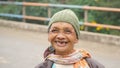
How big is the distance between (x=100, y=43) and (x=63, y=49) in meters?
7.06

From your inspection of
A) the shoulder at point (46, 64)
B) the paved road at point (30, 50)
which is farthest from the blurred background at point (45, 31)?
the shoulder at point (46, 64)

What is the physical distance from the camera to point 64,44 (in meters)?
2.70

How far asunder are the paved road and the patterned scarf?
4.80 meters

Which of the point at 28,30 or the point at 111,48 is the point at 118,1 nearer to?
the point at 111,48

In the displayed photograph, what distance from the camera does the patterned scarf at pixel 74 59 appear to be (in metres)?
2.69

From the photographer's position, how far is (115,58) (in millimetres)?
8156

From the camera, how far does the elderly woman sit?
2697mm

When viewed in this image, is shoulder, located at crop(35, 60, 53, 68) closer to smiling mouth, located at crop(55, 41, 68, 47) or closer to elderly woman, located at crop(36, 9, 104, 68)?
elderly woman, located at crop(36, 9, 104, 68)

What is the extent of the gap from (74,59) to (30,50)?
639cm

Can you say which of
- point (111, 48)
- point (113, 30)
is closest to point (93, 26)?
point (113, 30)

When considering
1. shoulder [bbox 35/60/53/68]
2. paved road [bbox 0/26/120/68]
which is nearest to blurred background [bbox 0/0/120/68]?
paved road [bbox 0/26/120/68]

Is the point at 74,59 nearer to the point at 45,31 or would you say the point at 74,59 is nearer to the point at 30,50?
the point at 30,50

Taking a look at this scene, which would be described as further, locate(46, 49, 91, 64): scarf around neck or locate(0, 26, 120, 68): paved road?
locate(0, 26, 120, 68): paved road

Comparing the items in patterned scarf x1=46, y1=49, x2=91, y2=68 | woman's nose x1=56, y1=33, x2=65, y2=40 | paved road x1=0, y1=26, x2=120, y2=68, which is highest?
woman's nose x1=56, y1=33, x2=65, y2=40
